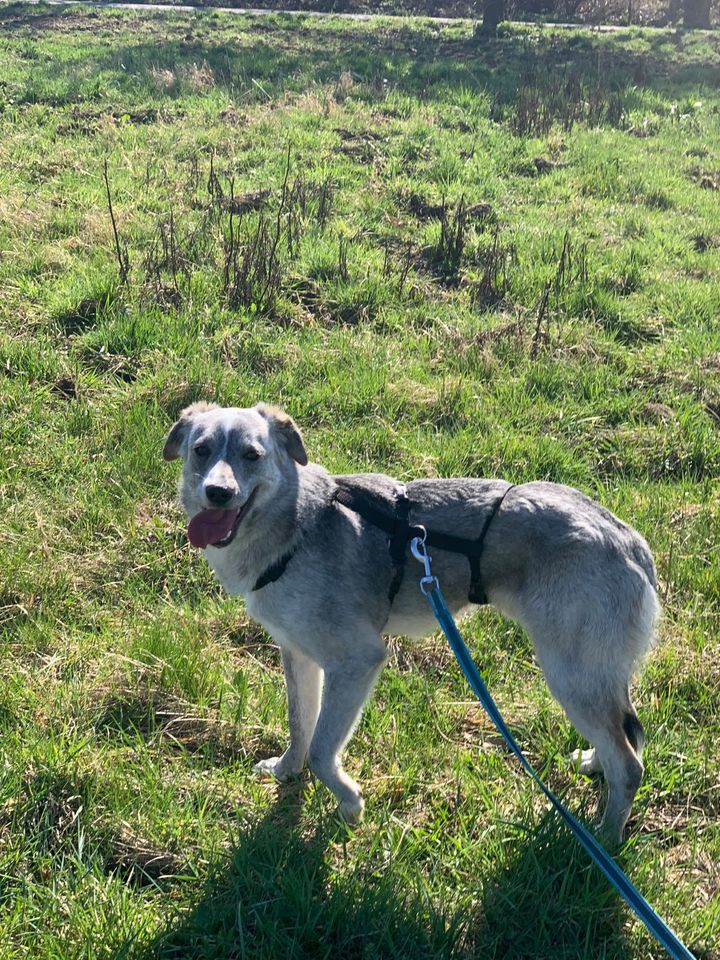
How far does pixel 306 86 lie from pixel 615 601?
13551 mm

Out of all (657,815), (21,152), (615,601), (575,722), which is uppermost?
(21,152)

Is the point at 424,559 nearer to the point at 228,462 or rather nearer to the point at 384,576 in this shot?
the point at 384,576

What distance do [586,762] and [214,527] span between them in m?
1.94

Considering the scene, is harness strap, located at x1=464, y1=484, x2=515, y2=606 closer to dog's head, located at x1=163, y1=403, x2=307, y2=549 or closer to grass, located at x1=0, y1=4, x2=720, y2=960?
grass, located at x1=0, y1=4, x2=720, y2=960

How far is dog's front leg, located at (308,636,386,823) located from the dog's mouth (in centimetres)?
68

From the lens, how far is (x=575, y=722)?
3.12 m

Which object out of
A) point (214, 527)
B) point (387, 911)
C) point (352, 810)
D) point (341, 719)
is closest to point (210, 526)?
point (214, 527)

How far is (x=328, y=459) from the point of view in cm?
525

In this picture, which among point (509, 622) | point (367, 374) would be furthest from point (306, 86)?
point (509, 622)

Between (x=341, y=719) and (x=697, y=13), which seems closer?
(x=341, y=719)

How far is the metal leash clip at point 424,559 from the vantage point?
9.86 ft

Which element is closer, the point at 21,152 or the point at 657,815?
the point at 657,815

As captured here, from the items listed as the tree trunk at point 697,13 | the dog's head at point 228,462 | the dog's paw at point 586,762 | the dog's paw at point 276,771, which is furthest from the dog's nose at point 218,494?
the tree trunk at point 697,13

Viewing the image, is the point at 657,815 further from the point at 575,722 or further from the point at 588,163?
the point at 588,163
